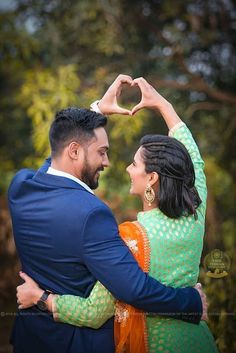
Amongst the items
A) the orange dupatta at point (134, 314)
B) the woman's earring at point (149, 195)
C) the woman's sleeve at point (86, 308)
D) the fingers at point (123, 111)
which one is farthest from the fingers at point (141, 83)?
the woman's sleeve at point (86, 308)

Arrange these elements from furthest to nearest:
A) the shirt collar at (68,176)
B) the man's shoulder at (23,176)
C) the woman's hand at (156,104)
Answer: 1. the woman's hand at (156,104)
2. the man's shoulder at (23,176)
3. the shirt collar at (68,176)

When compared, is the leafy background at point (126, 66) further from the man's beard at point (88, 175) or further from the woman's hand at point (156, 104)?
the man's beard at point (88, 175)

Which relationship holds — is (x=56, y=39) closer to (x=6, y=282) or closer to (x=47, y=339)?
(x=6, y=282)

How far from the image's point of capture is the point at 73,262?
193 centimetres

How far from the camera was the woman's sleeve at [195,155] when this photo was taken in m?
2.21

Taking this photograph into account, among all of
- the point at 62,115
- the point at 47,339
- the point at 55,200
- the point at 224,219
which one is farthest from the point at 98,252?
the point at 224,219

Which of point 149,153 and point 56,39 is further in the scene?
point 56,39

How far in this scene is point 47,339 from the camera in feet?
6.65

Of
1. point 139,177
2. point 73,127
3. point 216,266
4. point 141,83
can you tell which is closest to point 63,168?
point 73,127

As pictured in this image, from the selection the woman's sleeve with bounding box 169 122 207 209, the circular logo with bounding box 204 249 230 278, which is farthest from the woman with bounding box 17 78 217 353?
the circular logo with bounding box 204 249 230 278

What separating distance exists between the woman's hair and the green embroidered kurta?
46mm

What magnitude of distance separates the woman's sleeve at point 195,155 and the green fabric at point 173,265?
200mm

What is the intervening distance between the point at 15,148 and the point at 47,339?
14.7ft

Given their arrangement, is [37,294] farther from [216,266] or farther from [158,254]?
[216,266]
